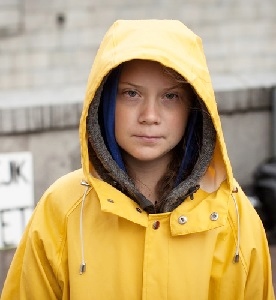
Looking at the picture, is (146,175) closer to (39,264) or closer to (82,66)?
(39,264)

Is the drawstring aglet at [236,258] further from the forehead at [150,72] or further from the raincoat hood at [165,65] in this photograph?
the forehead at [150,72]

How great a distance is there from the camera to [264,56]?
6.97m

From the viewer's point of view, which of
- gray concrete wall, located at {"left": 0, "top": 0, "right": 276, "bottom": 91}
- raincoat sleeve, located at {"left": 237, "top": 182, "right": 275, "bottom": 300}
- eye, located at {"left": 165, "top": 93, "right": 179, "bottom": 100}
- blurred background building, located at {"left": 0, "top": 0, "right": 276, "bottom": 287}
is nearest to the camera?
eye, located at {"left": 165, "top": 93, "right": 179, "bottom": 100}

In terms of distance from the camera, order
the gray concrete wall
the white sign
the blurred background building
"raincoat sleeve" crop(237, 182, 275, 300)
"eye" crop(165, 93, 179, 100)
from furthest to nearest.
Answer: the gray concrete wall < the blurred background building < the white sign < "raincoat sleeve" crop(237, 182, 275, 300) < "eye" crop(165, 93, 179, 100)

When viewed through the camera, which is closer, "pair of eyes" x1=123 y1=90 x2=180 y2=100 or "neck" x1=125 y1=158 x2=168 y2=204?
"pair of eyes" x1=123 y1=90 x2=180 y2=100

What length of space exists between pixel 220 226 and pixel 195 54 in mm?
533

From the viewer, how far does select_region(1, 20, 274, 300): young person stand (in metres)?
2.41

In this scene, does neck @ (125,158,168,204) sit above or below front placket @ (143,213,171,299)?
above

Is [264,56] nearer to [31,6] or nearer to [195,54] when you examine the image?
[31,6]

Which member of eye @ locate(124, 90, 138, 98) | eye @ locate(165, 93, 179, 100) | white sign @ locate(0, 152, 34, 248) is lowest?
white sign @ locate(0, 152, 34, 248)

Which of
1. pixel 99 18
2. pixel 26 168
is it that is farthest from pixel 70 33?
pixel 26 168

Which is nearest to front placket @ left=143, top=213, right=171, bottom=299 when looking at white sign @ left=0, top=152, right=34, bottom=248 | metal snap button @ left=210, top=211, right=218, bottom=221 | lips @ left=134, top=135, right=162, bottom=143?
metal snap button @ left=210, top=211, right=218, bottom=221

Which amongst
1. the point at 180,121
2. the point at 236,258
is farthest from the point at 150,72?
the point at 236,258

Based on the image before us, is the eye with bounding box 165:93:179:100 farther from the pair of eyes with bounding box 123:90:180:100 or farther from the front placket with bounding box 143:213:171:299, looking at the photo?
the front placket with bounding box 143:213:171:299
